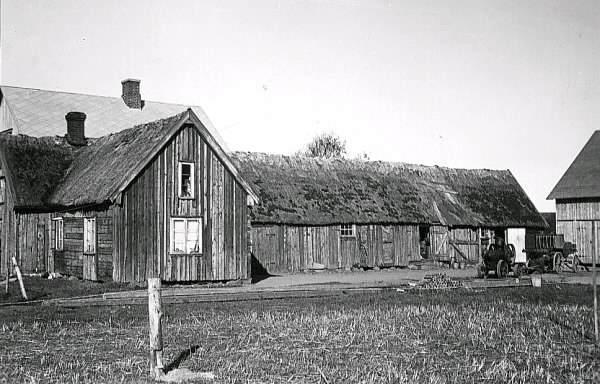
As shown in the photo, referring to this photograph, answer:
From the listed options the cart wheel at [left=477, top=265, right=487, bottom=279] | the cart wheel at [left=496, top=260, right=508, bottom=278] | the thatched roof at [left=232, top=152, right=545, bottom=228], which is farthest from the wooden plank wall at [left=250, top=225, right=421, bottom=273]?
the cart wheel at [left=496, top=260, right=508, bottom=278]

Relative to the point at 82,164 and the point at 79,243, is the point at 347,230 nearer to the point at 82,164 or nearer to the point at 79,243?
the point at 82,164

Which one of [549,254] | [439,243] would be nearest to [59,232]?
[439,243]

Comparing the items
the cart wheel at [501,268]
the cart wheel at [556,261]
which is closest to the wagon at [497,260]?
the cart wheel at [501,268]

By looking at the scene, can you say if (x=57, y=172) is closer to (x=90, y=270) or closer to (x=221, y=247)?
(x=90, y=270)

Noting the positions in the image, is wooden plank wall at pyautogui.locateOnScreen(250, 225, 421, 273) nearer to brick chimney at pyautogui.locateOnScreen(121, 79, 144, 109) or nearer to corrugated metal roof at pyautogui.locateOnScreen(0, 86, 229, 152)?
corrugated metal roof at pyautogui.locateOnScreen(0, 86, 229, 152)

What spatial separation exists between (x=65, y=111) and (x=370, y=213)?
67.2 ft

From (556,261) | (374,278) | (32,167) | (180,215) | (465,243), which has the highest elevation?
(32,167)

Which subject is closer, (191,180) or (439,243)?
(191,180)

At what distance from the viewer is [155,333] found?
37.1 ft

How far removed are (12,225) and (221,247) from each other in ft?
35.6

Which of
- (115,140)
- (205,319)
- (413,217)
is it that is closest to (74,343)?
(205,319)

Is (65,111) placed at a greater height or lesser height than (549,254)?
greater

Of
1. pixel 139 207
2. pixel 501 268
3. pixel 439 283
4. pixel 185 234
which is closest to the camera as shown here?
pixel 439 283

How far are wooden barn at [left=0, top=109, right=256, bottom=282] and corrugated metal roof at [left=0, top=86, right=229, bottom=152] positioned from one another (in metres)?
11.2
